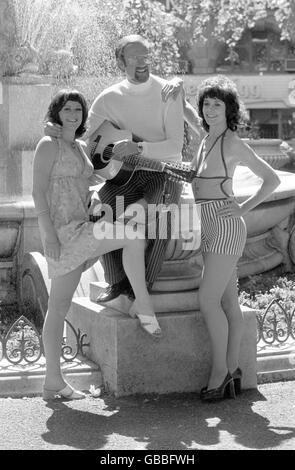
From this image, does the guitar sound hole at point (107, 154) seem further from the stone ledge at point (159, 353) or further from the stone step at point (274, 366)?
the stone step at point (274, 366)

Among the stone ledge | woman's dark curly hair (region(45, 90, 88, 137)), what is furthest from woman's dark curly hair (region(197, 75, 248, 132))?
the stone ledge

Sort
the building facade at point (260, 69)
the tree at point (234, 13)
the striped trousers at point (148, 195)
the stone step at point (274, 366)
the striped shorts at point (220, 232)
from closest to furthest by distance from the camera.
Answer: the striped shorts at point (220, 232) → the striped trousers at point (148, 195) → the stone step at point (274, 366) → the tree at point (234, 13) → the building facade at point (260, 69)

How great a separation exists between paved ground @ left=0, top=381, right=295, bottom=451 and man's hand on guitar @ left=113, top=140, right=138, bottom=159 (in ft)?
4.15

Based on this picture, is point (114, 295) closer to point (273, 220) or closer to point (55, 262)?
point (55, 262)

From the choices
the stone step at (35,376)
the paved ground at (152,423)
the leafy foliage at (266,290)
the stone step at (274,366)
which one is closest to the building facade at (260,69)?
the leafy foliage at (266,290)

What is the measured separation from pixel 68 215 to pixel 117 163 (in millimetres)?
365

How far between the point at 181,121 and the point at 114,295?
0.99 m

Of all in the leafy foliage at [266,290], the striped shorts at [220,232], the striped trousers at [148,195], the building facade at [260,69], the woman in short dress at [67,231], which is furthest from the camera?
the building facade at [260,69]

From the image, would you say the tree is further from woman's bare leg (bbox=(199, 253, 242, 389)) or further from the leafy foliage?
woman's bare leg (bbox=(199, 253, 242, 389))

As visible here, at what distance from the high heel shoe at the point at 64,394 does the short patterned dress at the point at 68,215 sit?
58 cm

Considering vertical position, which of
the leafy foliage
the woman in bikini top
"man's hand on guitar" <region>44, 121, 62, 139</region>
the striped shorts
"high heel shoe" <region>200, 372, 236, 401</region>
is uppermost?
"man's hand on guitar" <region>44, 121, 62, 139</region>

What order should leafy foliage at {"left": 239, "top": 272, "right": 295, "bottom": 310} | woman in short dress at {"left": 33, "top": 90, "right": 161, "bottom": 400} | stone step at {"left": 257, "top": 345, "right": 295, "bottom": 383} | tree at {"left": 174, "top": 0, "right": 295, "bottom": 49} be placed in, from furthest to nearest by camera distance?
1. tree at {"left": 174, "top": 0, "right": 295, "bottom": 49}
2. leafy foliage at {"left": 239, "top": 272, "right": 295, "bottom": 310}
3. stone step at {"left": 257, "top": 345, "right": 295, "bottom": 383}
4. woman in short dress at {"left": 33, "top": 90, "right": 161, "bottom": 400}

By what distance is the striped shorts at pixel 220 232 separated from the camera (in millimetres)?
5121

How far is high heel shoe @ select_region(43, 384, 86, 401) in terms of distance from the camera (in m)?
5.13
